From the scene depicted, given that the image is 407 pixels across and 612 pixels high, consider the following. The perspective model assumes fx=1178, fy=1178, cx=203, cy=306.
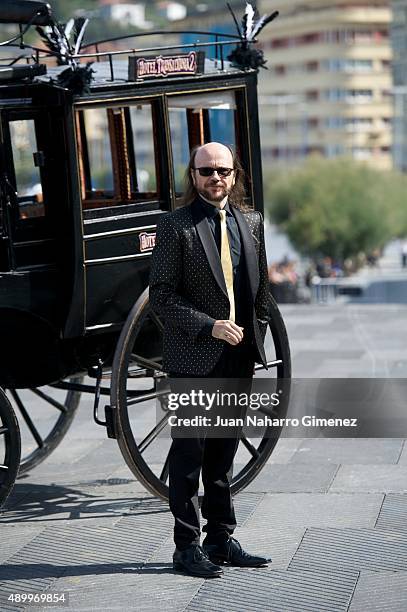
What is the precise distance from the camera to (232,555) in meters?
4.93

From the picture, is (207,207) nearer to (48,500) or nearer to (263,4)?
(48,500)

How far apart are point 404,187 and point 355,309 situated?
6357 centimetres

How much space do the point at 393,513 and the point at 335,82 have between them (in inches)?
4238

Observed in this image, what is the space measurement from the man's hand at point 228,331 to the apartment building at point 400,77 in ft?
280

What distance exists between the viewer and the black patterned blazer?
471 cm

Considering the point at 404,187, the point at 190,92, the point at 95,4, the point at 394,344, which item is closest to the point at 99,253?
the point at 190,92

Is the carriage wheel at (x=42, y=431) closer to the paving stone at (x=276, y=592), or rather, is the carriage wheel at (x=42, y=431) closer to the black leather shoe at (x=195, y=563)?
the black leather shoe at (x=195, y=563)

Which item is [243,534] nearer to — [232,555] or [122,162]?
[232,555]

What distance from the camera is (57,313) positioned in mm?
5719

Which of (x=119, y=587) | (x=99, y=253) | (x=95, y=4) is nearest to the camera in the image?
(x=119, y=587)

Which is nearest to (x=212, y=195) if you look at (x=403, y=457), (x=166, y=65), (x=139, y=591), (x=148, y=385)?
(x=166, y=65)

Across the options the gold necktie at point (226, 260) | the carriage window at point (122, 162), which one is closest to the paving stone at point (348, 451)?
the carriage window at point (122, 162)

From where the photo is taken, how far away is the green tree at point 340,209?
67562 millimetres

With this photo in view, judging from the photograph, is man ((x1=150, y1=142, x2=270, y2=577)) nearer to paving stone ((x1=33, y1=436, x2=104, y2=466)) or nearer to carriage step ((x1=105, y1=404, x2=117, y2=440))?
carriage step ((x1=105, y1=404, x2=117, y2=440))
